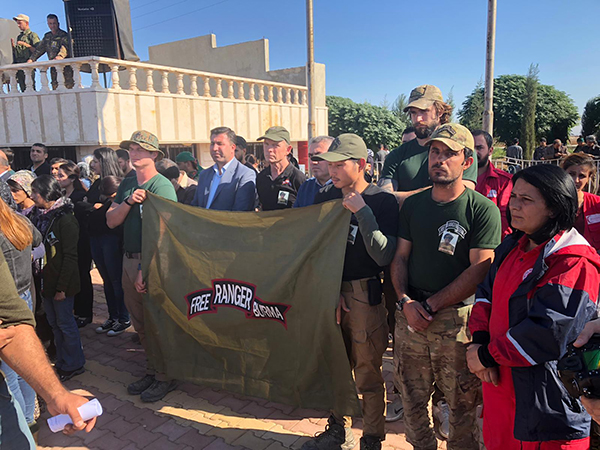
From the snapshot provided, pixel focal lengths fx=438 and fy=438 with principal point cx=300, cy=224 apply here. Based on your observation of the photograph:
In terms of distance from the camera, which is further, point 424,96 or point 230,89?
point 230,89

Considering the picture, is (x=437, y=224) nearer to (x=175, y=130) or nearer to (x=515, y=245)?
(x=515, y=245)

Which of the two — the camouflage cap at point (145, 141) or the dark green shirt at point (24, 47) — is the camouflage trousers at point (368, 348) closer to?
the camouflage cap at point (145, 141)

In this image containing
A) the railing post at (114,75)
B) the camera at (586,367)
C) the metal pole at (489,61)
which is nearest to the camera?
the camera at (586,367)

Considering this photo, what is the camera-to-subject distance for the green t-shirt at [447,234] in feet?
8.44

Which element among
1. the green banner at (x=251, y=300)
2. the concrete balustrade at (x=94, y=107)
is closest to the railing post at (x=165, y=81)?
the concrete balustrade at (x=94, y=107)

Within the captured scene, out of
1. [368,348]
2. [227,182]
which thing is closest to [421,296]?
[368,348]

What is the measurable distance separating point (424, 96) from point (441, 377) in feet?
7.42

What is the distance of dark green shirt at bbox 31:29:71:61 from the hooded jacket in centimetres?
1289

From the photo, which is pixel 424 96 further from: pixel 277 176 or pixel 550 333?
pixel 550 333

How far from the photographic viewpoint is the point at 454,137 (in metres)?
2.68

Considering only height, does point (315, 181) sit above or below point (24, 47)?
below

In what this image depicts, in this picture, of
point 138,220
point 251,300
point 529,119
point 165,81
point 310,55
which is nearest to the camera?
point 251,300

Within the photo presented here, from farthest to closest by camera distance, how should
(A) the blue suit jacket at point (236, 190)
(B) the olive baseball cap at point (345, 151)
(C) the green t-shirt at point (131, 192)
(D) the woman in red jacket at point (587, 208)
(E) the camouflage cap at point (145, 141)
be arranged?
1. (A) the blue suit jacket at point (236, 190)
2. (C) the green t-shirt at point (131, 192)
3. (E) the camouflage cap at point (145, 141)
4. (D) the woman in red jacket at point (587, 208)
5. (B) the olive baseball cap at point (345, 151)

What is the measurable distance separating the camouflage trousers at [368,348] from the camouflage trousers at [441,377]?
0.85 feet
